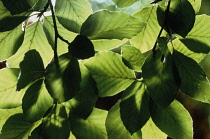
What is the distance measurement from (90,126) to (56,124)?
0.22 ft

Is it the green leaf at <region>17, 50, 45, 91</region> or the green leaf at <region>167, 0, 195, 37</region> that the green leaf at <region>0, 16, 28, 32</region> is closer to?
the green leaf at <region>17, 50, 45, 91</region>

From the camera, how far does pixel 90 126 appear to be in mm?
507

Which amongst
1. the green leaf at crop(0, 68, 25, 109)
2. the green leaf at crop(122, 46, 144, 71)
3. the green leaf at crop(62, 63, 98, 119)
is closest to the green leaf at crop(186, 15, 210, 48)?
the green leaf at crop(122, 46, 144, 71)

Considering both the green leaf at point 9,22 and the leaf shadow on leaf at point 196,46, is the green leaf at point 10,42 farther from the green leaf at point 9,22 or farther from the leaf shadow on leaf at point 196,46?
the leaf shadow on leaf at point 196,46

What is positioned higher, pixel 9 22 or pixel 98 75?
pixel 9 22

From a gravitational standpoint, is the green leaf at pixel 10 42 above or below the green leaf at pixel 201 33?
above

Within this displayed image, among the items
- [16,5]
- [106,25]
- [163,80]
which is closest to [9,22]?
[16,5]

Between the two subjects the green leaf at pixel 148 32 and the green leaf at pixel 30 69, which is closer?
the green leaf at pixel 30 69

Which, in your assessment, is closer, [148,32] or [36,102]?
[36,102]

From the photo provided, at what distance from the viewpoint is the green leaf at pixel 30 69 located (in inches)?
17.8

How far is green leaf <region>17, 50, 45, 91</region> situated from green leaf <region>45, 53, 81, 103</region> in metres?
0.03

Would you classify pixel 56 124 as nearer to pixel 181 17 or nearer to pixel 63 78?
pixel 63 78

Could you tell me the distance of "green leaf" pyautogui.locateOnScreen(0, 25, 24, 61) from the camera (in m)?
0.53

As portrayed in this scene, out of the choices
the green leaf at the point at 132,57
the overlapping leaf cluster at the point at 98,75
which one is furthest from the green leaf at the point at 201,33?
the green leaf at the point at 132,57
